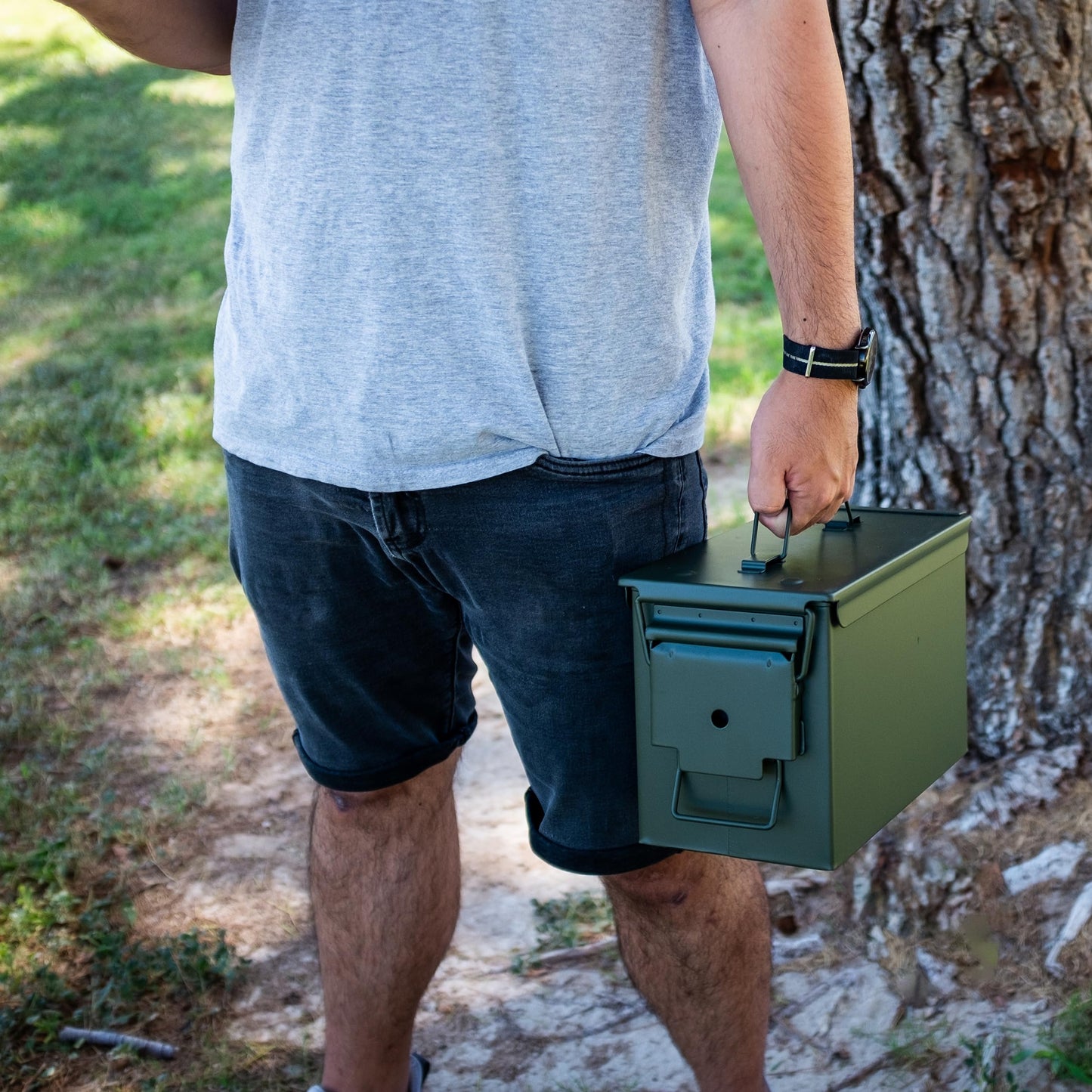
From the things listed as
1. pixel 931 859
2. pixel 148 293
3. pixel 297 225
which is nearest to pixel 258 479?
pixel 297 225

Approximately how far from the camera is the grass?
2617 millimetres

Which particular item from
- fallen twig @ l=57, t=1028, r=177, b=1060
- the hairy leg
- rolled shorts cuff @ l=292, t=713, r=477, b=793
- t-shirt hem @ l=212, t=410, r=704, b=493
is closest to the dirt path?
fallen twig @ l=57, t=1028, r=177, b=1060

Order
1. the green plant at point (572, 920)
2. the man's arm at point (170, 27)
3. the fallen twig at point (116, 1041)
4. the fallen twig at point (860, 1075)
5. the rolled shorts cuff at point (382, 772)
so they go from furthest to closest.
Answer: the green plant at point (572, 920)
the fallen twig at point (116, 1041)
the fallen twig at point (860, 1075)
the rolled shorts cuff at point (382, 772)
the man's arm at point (170, 27)

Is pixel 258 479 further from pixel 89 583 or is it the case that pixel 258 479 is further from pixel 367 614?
pixel 89 583

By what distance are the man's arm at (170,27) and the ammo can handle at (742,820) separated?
3.63 feet

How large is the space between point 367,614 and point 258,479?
0.75 feet

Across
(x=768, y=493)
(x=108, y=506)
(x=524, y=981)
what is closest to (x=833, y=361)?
(x=768, y=493)

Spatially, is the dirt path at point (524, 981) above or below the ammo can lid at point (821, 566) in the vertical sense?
below

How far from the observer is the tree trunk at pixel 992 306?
2.33 meters

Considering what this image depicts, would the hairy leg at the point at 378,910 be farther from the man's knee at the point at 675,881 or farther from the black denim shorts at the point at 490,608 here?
the man's knee at the point at 675,881

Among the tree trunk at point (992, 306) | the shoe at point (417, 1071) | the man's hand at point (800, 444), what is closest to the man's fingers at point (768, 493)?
the man's hand at point (800, 444)

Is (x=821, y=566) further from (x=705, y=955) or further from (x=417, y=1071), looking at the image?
(x=417, y=1071)

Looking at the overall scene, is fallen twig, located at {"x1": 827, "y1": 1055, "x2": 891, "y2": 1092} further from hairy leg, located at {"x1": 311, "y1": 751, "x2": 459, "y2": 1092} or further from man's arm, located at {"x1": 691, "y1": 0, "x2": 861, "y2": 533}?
man's arm, located at {"x1": 691, "y1": 0, "x2": 861, "y2": 533}

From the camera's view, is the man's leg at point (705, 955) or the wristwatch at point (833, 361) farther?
the man's leg at point (705, 955)
